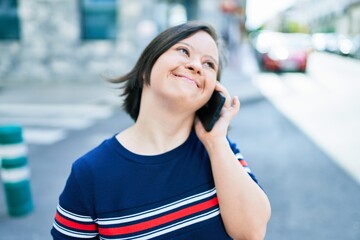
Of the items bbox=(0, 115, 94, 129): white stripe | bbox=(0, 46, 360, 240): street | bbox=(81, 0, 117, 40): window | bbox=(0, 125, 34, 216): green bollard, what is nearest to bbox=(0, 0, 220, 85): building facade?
bbox=(81, 0, 117, 40): window

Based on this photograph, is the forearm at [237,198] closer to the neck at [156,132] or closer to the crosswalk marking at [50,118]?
the neck at [156,132]

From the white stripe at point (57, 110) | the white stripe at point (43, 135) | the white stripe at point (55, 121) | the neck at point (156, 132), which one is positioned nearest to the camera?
the neck at point (156, 132)

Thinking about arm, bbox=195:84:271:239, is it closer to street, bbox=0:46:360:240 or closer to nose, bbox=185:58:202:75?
nose, bbox=185:58:202:75

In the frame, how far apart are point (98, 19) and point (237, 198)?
13.7m

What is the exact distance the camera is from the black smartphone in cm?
140

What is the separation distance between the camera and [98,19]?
45.8 feet

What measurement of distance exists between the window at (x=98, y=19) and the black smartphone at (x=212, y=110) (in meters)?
13.1

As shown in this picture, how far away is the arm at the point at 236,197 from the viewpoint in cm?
129

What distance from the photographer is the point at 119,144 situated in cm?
135

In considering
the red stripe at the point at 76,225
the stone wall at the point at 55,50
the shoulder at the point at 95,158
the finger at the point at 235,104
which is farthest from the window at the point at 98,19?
the red stripe at the point at 76,225

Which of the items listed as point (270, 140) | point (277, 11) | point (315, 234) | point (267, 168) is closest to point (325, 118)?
point (270, 140)

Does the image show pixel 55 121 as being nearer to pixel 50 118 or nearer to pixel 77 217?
pixel 50 118

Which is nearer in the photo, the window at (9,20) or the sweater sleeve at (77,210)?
the sweater sleeve at (77,210)

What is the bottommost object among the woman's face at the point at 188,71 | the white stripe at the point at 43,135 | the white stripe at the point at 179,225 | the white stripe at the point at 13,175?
the white stripe at the point at 43,135
